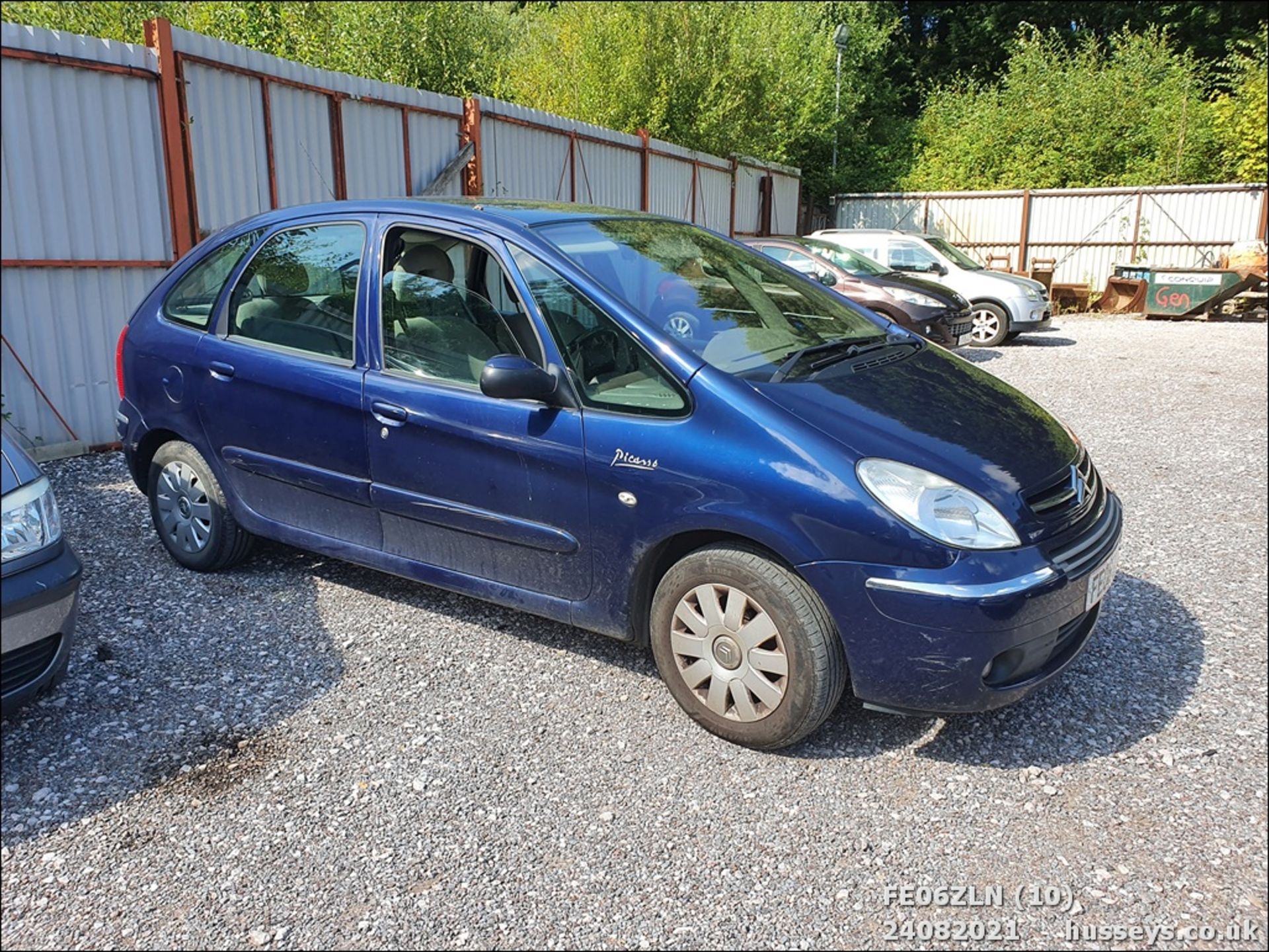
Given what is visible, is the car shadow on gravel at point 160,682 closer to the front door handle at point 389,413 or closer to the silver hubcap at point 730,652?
the front door handle at point 389,413

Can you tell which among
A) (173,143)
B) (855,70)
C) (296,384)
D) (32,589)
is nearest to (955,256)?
(173,143)

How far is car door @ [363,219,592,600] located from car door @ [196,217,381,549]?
0.14 metres

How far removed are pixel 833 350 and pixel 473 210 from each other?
152 cm

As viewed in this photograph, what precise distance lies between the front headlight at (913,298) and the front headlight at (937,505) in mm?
9268

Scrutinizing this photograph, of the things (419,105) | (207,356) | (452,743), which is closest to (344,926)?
(452,743)

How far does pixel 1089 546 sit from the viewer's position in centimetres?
321

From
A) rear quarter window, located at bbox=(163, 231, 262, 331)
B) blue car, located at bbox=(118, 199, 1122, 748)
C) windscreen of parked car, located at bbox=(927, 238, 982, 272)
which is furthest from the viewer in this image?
windscreen of parked car, located at bbox=(927, 238, 982, 272)

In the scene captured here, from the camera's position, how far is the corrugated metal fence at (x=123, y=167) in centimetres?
683

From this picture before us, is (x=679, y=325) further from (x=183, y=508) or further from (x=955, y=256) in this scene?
(x=955, y=256)

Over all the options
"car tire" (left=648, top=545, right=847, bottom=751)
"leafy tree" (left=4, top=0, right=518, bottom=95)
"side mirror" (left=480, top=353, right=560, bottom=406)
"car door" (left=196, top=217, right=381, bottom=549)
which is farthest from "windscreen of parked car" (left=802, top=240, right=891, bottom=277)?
"car tire" (left=648, top=545, right=847, bottom=751)

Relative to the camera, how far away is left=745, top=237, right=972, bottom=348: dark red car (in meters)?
11.7

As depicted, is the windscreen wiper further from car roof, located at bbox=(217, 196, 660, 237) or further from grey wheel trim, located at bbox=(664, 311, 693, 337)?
car roof, located at bbox=(217, 196, 660, 237)

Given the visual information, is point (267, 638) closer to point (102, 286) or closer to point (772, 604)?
point (772, 604)

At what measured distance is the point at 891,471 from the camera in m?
3.00
